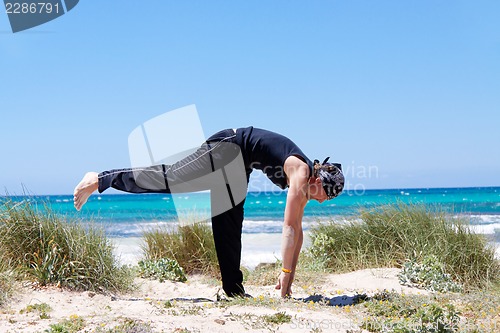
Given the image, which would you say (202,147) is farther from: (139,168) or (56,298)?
(56,298)

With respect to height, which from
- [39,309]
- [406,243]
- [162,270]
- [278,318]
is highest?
[39,309]

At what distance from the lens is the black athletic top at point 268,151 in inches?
174

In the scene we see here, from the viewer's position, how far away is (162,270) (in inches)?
243

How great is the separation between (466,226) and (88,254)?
4468 millimetres

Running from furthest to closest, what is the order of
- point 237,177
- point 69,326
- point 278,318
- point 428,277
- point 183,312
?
point 428,277
point 237,177
point 183,312
point 278,318
point 69,326

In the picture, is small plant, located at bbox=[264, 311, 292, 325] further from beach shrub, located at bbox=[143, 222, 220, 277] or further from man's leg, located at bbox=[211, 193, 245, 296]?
beach shrub, located at bbox=[143, 222, 220, 277]

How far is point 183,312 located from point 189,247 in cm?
278

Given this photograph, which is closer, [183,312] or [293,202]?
[183,312]

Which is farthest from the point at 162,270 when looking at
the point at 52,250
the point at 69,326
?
the point at 69,326

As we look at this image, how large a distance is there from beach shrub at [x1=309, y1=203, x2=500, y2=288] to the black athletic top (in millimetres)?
2306

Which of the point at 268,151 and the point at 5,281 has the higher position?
the point at 268,151

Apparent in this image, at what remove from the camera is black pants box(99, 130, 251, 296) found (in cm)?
449

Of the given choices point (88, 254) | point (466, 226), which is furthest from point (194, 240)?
point (466, 226)

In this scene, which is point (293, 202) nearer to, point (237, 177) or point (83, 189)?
point (237, 177)
